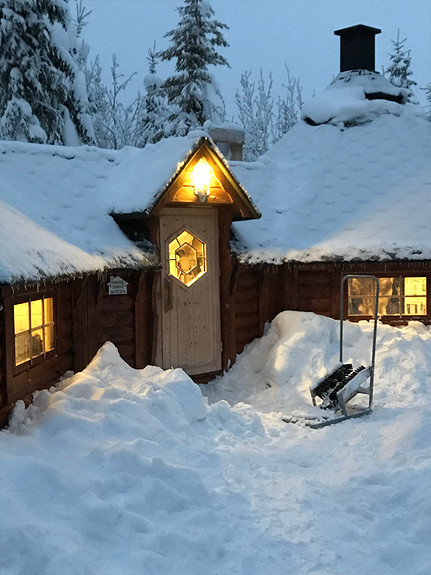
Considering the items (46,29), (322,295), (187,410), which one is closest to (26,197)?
(187,410)

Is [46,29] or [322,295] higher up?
[46,29]

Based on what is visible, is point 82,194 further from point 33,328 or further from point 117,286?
point 33,328

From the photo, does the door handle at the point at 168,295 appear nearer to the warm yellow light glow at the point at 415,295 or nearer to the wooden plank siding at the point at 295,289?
the wooden plank siding at the point at 295,289

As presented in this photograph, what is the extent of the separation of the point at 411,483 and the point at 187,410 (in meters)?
2.80

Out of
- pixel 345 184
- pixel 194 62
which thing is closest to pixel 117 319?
pixel 345 184

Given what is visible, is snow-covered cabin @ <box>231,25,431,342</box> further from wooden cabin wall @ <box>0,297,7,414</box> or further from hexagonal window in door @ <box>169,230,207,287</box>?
wooden cabin wall @ <box>0,297,7,414</box>

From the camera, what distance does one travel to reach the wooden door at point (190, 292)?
33.9 feet

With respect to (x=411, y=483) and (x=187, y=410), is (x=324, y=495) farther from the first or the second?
(x=187, y=410)

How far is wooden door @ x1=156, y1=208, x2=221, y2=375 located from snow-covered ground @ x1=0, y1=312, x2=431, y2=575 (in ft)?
6.90

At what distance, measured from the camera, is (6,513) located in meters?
4.21

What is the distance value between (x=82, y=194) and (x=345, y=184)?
6022 mm

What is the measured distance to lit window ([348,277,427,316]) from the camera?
12.1 meters

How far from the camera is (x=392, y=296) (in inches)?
479

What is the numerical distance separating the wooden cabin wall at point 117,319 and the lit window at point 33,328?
0.85 meters
